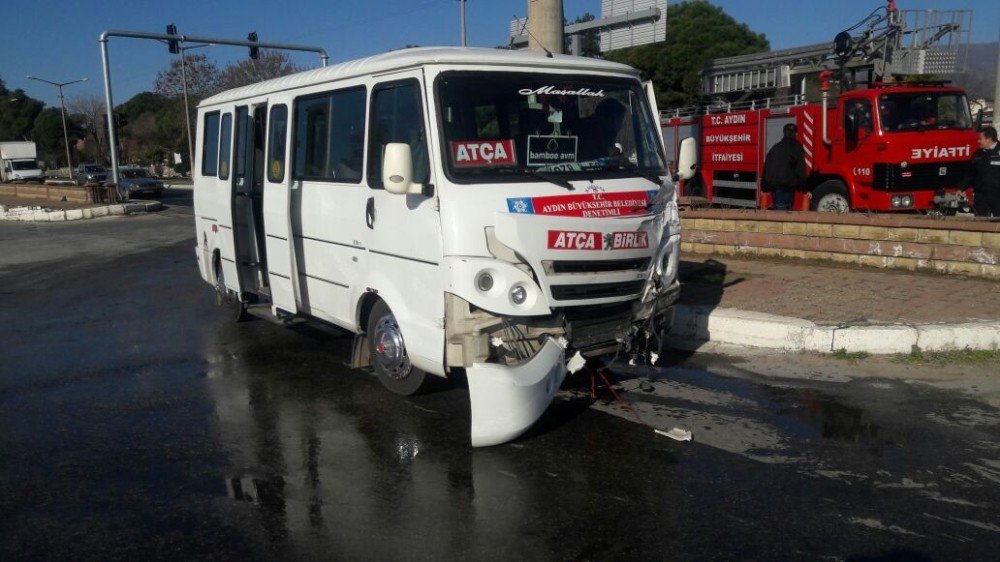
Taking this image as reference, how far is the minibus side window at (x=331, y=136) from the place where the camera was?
640 cm

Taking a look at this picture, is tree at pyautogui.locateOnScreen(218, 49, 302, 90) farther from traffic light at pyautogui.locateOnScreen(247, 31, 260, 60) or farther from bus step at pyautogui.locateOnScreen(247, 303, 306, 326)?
bus step at pyautogui.locateOnScreen(247, 303, 306, 326)

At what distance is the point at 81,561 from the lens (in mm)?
3926

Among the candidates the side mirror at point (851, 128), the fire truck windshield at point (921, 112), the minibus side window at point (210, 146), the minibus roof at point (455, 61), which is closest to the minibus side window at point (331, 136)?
the minibus roof at point (455, 61)

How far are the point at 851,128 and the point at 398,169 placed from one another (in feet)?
34.2

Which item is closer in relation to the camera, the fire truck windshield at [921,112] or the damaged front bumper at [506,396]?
the damaged front bumper at [506,396]

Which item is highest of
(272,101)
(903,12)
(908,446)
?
(903,12)

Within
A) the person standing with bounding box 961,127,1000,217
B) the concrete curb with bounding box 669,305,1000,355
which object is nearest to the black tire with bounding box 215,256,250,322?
the concrete curb with bounding box 669,305,1000,355

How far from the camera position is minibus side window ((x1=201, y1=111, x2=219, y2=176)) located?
9.34 metres

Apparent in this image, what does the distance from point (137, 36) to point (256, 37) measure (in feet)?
13.7

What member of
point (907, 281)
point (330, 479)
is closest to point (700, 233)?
point (907, 281)

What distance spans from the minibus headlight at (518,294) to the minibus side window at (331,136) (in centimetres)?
184

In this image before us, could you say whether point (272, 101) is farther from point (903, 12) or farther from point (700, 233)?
point (903, 12)

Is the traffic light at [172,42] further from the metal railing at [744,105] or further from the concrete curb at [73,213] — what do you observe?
the metal railing at [744,105]

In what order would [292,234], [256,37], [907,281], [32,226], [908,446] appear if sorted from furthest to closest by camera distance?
[256,37]
[32,226]
[907,281]
[292,234]
[908,446]
